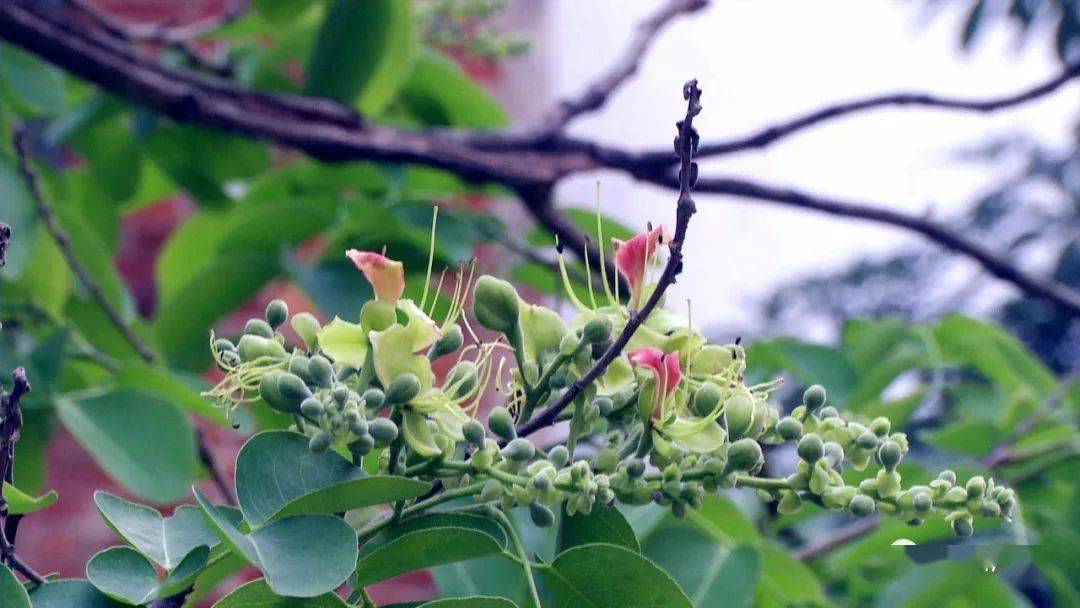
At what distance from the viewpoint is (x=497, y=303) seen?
0.42 metres

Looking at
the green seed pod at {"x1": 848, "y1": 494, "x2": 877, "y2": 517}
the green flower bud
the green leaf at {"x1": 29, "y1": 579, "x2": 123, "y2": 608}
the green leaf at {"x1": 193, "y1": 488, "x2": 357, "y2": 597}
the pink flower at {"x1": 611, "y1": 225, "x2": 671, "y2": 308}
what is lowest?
the green leaf at {"x1": 29, "y1": 579, "x2": 123, "y2": 608}

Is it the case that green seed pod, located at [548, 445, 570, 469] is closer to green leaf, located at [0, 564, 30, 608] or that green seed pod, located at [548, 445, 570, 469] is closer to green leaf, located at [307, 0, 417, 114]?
green leaf, located at [0, 564, 30, 608]

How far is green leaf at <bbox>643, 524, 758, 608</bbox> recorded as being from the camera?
655mm

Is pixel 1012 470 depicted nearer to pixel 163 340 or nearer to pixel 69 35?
pixel 163 340

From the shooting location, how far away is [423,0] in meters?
1.52

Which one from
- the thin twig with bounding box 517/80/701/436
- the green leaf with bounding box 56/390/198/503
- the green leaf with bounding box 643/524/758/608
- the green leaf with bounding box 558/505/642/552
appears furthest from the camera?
the green leaf with bounding box 56/390/198/503

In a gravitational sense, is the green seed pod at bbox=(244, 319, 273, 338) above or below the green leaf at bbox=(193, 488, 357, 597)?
above

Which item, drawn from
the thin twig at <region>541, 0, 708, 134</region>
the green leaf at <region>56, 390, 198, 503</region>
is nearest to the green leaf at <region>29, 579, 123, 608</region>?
the green leaf at <region>56, 390, 198, 503</region>

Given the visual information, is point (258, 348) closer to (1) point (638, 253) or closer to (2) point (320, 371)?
(2) point (320, 371)

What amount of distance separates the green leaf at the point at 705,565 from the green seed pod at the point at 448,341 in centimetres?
29

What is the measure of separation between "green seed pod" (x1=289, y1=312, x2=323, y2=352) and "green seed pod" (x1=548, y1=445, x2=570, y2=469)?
100mm

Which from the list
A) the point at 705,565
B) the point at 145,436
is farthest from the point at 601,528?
the point at 145,436

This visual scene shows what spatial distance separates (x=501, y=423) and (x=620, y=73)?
842 millimetres

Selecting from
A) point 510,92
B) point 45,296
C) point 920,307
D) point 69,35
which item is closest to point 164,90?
point 69,35
